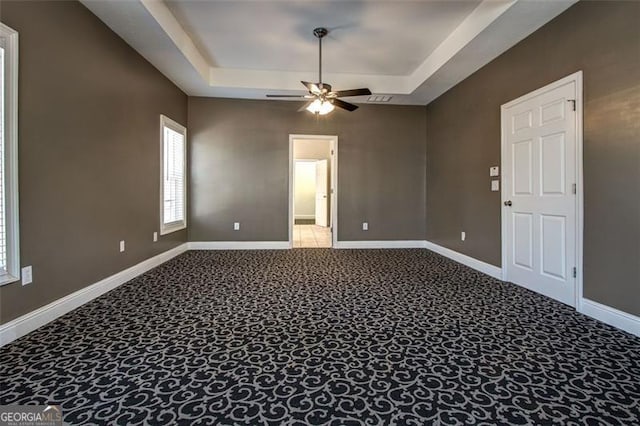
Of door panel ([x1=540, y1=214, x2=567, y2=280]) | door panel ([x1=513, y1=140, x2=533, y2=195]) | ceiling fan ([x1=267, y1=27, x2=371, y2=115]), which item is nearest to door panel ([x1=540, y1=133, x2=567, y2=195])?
door panel ([x1=513, y1=140, x2=533, y2=195])

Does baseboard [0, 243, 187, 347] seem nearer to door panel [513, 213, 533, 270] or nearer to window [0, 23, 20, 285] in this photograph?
window [0, 23, 20, 285]

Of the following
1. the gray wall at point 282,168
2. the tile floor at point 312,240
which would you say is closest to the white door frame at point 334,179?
the gray wall at point 282,168

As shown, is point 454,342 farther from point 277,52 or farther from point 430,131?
point 430,131

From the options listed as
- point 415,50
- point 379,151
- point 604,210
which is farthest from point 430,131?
point 604,210

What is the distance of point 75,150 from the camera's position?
2836mm

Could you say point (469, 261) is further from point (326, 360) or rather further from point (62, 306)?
point (62, 306)

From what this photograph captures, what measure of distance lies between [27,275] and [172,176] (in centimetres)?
300

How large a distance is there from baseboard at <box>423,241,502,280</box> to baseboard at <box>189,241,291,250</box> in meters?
2.66

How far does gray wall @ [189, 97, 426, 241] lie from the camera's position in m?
5.82

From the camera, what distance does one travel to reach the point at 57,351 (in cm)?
207

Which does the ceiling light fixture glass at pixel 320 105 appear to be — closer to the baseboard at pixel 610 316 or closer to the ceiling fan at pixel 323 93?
the ceiling fan at pixel 323 93

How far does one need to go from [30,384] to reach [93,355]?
332 millimetres

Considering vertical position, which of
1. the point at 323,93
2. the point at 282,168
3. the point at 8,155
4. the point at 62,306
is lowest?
the point at 62,306

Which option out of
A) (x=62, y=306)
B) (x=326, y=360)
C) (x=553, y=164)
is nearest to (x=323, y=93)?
(x=553, y=164)
